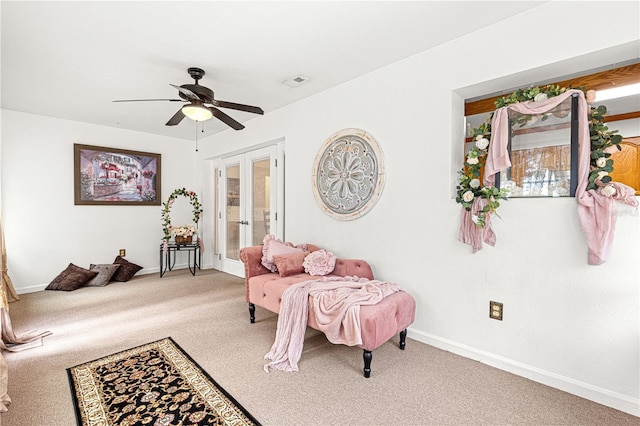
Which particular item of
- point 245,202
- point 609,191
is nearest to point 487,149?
point 609,191

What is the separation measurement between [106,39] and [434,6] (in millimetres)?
2470

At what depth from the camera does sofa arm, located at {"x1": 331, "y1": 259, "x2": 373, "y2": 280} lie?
2924 mm

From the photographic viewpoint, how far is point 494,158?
7.36 ft

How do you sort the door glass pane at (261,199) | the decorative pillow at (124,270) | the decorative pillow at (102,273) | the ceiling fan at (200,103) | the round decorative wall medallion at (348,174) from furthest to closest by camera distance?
the decorative pillow at (124,270) → the door glass pane at (261,199) → the decorative pillow at (102,273) → the round decorative wall medallion at (348,174) → the ceiling fan at (200,103)

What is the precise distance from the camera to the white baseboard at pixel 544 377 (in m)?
1.82

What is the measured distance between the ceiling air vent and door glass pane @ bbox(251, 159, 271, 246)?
1.51 m

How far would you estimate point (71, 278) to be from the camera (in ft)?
14.2

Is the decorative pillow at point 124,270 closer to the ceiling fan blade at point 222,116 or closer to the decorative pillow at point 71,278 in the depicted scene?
the decorative pillow at point 71,278

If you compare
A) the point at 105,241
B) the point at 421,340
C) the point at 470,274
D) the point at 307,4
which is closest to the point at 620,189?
the point at 470,274

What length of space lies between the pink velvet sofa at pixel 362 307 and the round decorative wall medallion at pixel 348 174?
1.81 feet

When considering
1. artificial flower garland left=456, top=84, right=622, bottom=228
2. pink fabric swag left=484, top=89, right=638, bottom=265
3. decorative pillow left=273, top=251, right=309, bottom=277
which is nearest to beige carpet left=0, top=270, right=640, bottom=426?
decorative pillow left=273, top=251, right=309, bottom=277

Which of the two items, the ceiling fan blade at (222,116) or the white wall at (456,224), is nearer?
the white wall at (456,224)

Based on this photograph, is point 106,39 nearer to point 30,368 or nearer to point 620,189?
point 30,368

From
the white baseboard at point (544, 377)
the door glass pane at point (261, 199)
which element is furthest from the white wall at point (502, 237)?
the door glass pane at point (261, 199)
